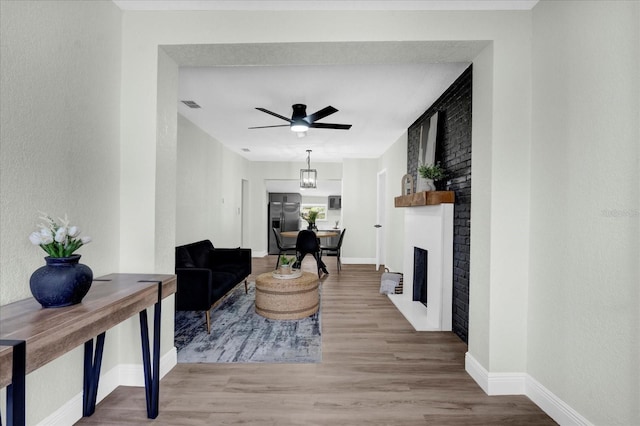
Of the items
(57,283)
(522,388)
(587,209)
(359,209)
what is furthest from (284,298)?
(359,209)

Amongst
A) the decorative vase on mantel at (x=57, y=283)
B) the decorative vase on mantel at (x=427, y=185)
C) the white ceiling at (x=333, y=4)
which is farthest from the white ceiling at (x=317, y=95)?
the decorative vase on mantel at (x=57, y=283)

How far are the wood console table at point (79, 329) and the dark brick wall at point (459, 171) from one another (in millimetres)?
2585

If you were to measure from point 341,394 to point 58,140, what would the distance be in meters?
2.35

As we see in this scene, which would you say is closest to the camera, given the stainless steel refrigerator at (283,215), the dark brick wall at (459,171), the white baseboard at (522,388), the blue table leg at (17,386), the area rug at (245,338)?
the blue table leg at (17,386)

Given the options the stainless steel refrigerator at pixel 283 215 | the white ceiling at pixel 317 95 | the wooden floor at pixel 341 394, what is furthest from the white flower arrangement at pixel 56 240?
the stainless steel refrigerator at pixel 283 215

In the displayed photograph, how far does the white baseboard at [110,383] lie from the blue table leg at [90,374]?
0.04 metres

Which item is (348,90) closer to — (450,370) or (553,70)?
(553,70)

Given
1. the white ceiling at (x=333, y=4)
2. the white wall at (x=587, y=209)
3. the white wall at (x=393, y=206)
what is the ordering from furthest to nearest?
1. the white wall at (x=393, y=206)
2. the white ceiling at (x=333, y=4)
3. the white wall at (x=587, y=209)

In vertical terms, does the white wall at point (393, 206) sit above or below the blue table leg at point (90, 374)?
above

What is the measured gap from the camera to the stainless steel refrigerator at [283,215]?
9203 millimetres

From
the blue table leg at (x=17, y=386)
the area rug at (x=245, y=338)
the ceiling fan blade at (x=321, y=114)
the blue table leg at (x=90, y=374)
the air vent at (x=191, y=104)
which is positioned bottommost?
the area rug at (x=245, y=338)

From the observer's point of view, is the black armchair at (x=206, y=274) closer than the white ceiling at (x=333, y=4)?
→ No

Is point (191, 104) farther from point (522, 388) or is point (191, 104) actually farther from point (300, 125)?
point (522, 388)

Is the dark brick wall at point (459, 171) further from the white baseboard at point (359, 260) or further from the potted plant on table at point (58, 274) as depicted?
the white baseboard at point (359, 260)
